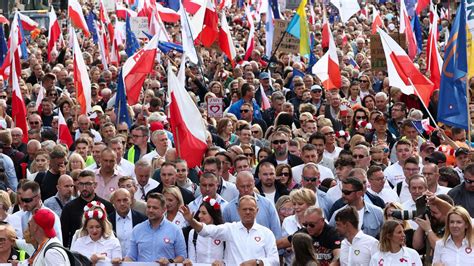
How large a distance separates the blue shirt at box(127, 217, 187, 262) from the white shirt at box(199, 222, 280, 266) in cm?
29

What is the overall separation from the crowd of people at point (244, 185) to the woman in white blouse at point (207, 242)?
0.01 meters

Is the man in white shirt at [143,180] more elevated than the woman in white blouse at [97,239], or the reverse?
the woman in white blouse at [97,239]

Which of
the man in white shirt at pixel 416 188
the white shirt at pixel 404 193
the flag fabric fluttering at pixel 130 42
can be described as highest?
the man in white shirt at pixel 416 188

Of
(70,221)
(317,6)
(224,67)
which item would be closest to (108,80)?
(224,67)

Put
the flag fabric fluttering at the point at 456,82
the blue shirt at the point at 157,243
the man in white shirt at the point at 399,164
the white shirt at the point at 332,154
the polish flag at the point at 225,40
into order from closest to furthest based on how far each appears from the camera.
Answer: the blue shirt at the point at 157,243, the man in white shirt at the point at 399,164, the flag fabric fluttering at the point at 456,82, the white shirt at the point at 332,154, the polish flag at the point at 225,40

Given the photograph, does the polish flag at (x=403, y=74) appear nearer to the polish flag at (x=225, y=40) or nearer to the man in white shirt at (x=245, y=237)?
the polish flag at (x=225, y=40)

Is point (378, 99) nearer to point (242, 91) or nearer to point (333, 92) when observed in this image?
point (333, 92)

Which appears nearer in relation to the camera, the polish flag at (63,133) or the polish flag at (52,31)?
the polish flag at (63,133)

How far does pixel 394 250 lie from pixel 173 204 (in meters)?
2.43

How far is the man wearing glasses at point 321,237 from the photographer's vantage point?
1152 centimetres

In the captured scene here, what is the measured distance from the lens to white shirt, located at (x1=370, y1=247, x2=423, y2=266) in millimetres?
10859

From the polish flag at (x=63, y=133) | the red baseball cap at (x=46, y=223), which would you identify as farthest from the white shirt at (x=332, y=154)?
the red baseball cap at (x=46, y=223)

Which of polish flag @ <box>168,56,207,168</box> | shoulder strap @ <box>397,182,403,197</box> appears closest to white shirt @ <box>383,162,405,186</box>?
shoulder strap @ <box>397,182,403,197</box>

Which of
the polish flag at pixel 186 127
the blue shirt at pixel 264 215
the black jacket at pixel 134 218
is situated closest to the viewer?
the blue shirt at pixel 264 215
